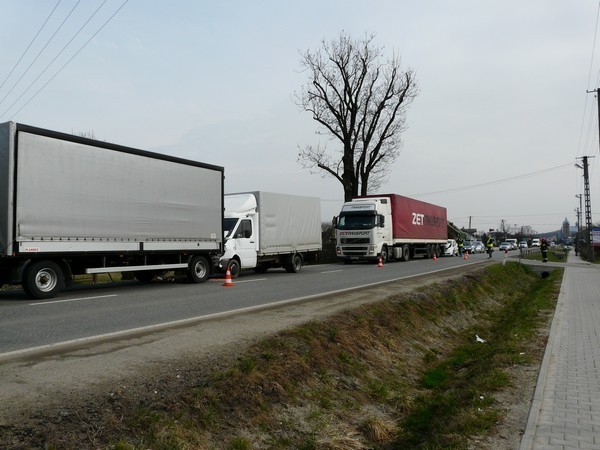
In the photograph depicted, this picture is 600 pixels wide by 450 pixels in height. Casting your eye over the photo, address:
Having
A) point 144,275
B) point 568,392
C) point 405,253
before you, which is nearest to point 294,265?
point 144,275

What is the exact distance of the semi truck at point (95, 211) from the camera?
37.4 ft

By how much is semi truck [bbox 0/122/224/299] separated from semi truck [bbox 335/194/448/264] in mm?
13388

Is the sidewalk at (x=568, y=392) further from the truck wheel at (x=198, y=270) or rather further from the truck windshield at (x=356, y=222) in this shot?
the truck windshield at (x=356, y=222)

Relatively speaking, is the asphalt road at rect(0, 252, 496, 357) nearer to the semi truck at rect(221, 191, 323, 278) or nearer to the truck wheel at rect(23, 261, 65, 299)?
the truck wheel at rect(23, 261, 65, 299)

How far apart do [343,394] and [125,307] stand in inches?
228

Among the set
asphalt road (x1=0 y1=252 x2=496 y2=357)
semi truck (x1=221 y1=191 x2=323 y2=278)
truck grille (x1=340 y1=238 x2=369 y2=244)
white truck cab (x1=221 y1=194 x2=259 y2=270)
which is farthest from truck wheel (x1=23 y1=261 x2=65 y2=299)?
truck grille (x1=340 y1=238 x2=369 y2=244)

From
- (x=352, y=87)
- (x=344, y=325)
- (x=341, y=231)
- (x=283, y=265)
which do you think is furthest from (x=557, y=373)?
(x=352, y=87)

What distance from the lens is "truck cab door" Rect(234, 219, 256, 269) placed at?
62.5 ft

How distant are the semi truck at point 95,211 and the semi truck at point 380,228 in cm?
1339

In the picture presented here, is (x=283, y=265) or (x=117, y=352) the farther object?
(x=283, y=265)

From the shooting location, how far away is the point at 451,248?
1901 inches

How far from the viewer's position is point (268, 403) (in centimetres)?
546

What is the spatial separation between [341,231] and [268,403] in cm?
2468

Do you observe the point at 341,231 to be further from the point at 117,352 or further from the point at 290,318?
the point at 117,352
